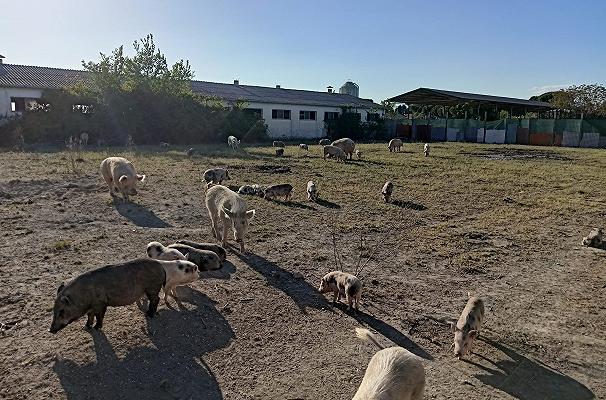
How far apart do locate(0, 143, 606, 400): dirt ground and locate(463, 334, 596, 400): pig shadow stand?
2 cm

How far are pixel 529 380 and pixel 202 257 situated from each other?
4.76m

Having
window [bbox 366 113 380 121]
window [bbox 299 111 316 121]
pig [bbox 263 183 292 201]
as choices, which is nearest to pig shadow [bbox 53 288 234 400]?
pig [bbox 263 183 292 201]

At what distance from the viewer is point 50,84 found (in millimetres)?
35781

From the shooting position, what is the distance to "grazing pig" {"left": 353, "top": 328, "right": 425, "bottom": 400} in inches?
141

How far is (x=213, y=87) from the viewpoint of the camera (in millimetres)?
48375

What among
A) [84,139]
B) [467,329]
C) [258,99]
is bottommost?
[467,329]

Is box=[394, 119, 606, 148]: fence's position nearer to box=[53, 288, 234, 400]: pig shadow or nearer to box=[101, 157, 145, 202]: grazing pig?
box=[101, 157, 145, 202]: grazing pig

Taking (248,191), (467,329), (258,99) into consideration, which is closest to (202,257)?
(467,329)

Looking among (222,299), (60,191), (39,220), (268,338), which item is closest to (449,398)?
(268,338)

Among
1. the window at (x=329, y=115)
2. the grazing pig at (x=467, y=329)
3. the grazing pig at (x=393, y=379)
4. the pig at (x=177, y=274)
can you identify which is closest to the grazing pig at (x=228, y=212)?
the pig at (x=177, y=274)

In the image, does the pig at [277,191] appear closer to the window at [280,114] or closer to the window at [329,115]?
the window at [280,114]

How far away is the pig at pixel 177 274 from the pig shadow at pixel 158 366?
1.55 feet

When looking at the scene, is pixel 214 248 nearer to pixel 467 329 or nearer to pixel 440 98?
pixel 467 329

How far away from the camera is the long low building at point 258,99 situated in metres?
34.1
